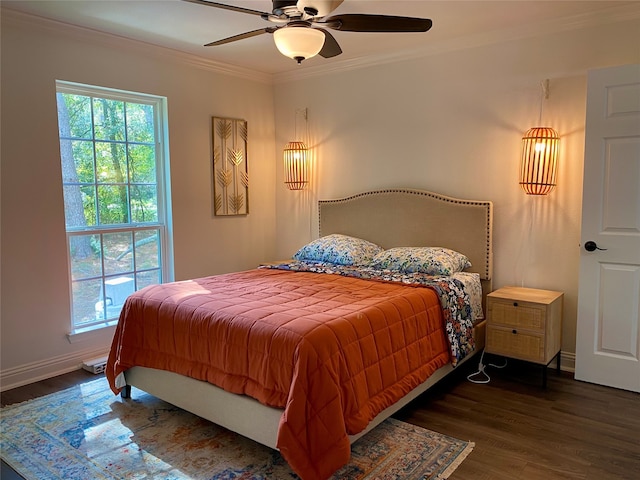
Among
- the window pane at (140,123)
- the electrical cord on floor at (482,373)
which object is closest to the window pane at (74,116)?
the window pane at (140,123)

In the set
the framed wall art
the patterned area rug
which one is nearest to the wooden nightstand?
the patterned area rug

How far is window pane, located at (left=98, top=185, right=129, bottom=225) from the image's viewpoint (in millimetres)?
3811

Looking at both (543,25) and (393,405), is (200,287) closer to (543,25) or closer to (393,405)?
(393,405)

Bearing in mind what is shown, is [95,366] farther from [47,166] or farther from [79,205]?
[47,166]

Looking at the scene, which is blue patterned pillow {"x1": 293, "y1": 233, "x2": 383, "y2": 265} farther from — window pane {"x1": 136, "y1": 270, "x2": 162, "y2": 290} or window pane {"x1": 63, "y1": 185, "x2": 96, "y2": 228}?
window pane {"x1": 63, "y1": 185, "x2": 96, "y2": 228}

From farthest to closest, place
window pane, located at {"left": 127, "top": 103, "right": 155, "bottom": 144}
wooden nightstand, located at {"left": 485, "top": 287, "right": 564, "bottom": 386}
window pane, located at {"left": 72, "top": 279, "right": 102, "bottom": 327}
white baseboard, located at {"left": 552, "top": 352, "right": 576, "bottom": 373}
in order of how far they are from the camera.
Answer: window pane, located at {"left": 127, "top": 103, "right": 155, "bottom": 144}
window pane, located at {"left": 72, "top": 279, "right": 102, "bottom": 327}
white baseboard, located at {"left": 552, "top": 352, "right": 576, "bottom": 373}
wooden nightstand, located at {"left": 485, "top": 287, "right": 564, "bottom": 386}

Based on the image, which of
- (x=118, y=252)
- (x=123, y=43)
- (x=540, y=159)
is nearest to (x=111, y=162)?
(x=118, y=252)

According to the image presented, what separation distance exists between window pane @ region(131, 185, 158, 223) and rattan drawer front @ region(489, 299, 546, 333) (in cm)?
290

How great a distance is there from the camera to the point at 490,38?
364 centimetres

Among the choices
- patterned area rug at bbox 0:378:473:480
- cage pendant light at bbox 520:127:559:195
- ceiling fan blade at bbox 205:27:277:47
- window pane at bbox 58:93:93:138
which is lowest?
patterned area rug at bbox 0:378:473:480

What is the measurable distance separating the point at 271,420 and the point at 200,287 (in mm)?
1205

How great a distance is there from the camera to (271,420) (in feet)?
7.30

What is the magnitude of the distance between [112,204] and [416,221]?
8.27 feet

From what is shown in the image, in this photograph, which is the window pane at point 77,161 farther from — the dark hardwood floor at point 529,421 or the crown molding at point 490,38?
the crown molding at point 490,38
